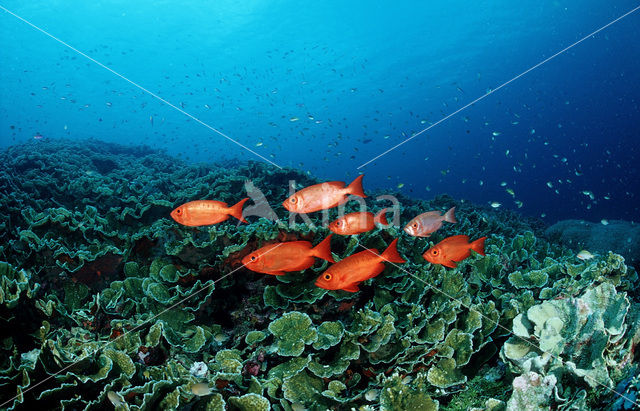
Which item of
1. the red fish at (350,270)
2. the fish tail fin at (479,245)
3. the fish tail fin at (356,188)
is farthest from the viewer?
the fish tail fin at (356,188)

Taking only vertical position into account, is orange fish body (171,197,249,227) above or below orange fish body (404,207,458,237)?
above

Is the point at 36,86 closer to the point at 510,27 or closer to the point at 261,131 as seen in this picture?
the point at 261,131

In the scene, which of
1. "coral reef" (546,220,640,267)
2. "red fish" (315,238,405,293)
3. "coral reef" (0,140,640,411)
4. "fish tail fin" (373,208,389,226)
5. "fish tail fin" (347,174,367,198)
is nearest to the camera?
"coral reef" (0,140,640,411)

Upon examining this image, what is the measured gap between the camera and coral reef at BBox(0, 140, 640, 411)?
2.17 metres

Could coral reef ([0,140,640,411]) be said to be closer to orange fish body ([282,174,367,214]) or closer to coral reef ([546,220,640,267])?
orange fish body ([282,174,367,214])

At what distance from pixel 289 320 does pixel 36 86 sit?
10841 cm

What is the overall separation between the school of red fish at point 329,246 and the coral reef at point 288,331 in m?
0.40

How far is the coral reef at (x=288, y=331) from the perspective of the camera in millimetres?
2174

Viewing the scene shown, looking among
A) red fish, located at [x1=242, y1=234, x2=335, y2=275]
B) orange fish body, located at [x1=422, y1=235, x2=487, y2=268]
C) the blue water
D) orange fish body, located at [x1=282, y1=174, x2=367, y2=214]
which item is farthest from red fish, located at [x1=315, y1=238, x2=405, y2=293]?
the blue water

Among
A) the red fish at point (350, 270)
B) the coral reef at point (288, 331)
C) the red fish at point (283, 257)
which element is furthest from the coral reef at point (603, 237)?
the red fish at point (283, 257)

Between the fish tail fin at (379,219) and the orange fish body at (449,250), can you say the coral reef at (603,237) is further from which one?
the orange fish body at (449,250)

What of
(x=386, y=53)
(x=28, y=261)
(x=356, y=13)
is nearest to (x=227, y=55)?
(x=356, y=13)

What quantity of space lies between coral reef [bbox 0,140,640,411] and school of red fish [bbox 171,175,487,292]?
0.40 metres

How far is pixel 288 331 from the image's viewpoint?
279cm
